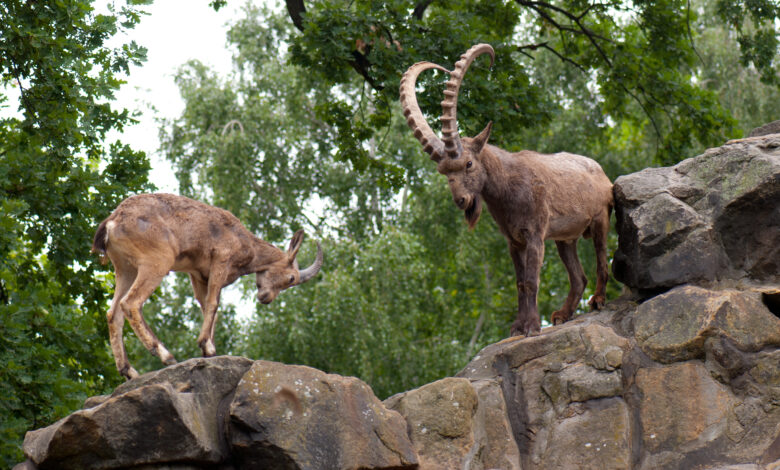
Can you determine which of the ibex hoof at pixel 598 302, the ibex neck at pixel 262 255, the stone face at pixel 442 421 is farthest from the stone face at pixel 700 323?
the ibex neck at pixel 262 255

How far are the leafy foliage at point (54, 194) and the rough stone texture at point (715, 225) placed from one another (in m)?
6.04

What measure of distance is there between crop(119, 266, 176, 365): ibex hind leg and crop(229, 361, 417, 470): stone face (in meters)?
0.85

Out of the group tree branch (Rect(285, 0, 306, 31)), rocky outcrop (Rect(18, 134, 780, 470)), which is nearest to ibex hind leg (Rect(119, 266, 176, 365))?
rocky outcrop (Rect(18, 134, 780, 470))

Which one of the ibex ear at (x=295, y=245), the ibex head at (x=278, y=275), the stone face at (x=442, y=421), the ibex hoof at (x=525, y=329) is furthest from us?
the ibex ear at (x=295, y=245)

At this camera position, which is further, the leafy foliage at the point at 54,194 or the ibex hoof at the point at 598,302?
the leafy foliage at the point at 54,194

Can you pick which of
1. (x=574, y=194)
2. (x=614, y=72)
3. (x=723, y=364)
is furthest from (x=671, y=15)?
(x=723, y=364)

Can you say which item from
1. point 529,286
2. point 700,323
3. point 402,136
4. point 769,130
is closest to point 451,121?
point 529,286

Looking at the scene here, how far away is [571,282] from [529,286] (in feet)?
3.76

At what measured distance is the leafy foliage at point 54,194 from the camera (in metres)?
11.2

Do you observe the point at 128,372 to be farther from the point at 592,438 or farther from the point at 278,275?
the point at 592,438

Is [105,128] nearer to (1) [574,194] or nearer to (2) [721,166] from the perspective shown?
(1) [574,194]

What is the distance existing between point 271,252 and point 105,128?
3530mm

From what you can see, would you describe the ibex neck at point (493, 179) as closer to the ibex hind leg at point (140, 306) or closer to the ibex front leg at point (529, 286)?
the ibex front leg at point (529, 286)

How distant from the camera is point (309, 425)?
8.13 m
